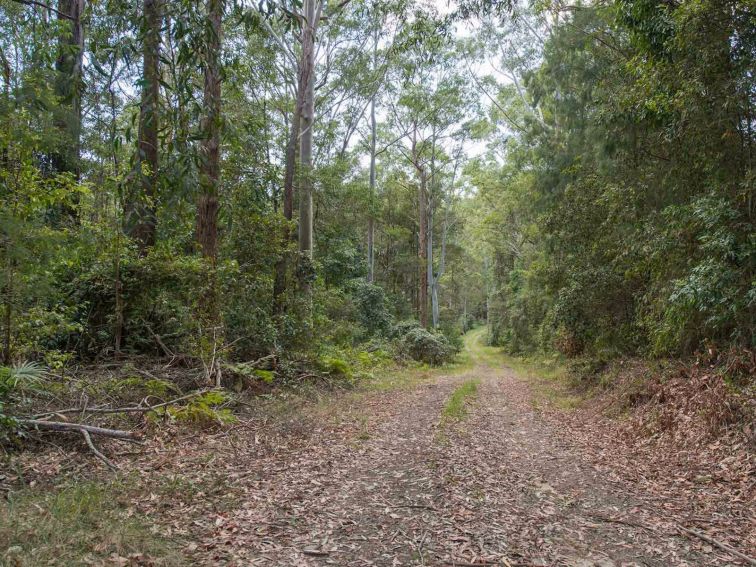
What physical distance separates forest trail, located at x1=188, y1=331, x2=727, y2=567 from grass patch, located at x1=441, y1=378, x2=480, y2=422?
1451 millimetres

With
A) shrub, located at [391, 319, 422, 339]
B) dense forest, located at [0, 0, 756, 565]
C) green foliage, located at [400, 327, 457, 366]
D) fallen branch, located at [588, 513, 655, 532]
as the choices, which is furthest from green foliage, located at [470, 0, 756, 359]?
shrub, located at [391, 319, 422, 339]

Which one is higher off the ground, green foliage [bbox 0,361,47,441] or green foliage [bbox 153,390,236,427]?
green foliage [bbox 0,361,47,441]

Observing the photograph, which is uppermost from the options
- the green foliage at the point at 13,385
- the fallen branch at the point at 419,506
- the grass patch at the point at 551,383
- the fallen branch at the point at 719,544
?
the green foliage at the point at 13,385

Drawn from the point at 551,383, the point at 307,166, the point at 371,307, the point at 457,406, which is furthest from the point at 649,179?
the point at 371,307

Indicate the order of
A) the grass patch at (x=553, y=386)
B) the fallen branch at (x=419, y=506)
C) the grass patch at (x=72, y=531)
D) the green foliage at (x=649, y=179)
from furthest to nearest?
the grass patch at (x=553, y=386) < the green foliage at (x=649, y=179) < the fallen branch at (x=419, y=506) < the grass patch at (x=72, y=531)

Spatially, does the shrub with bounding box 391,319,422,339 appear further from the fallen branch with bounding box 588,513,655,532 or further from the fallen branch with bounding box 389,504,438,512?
the fallen branch with bounding box 588,513,655,532

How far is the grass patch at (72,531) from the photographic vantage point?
3191 mm

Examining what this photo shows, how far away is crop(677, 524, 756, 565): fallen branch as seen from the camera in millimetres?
3783

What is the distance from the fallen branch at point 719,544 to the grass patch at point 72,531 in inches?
168

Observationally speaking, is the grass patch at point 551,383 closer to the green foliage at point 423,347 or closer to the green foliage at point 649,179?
the green foliage at point 649,179

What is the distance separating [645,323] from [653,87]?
4.61m

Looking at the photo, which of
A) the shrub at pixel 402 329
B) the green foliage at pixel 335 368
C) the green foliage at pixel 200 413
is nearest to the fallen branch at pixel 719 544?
the green foliage at pixel 200 413

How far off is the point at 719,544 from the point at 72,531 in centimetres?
512

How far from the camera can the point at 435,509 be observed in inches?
182
